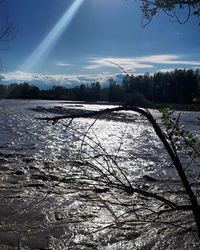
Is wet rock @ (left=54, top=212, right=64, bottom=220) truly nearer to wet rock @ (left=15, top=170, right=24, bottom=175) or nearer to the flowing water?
the flowing water

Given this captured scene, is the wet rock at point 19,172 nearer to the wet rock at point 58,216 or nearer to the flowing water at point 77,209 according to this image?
the flowing water at point 77,209

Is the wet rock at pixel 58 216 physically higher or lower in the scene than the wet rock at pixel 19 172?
higher

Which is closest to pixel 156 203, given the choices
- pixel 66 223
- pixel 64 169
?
pixel 66 223

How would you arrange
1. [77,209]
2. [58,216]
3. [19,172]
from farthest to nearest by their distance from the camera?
[19,172]
[77,209]
[58,216]

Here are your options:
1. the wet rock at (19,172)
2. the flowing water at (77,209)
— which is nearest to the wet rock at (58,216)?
the flowing water at (77,209)

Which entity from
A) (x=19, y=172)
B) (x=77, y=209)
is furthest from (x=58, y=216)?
(x=19, y=172)

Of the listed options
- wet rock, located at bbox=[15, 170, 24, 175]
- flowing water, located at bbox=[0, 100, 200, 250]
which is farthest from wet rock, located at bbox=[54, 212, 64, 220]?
wet rock, located at bbox=[15, 170, 24, 175]

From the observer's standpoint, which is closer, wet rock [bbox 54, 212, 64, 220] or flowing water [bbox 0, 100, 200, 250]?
flowing water [bbox 0, 100, 200, 250]

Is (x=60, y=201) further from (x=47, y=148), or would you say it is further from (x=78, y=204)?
(x=47, y=148)

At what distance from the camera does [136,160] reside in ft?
50.2

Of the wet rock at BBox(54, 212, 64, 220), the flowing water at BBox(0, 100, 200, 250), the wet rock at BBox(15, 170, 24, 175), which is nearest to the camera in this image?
the flowing water at BBox(0, 100, 200, 250)

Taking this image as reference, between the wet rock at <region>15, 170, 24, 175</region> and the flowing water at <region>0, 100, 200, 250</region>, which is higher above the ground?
the flowing water at <region>0, 100, 200, 250</region>

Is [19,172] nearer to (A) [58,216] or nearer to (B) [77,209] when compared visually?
(B) [77,209]

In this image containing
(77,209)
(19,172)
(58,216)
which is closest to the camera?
(58,216)
